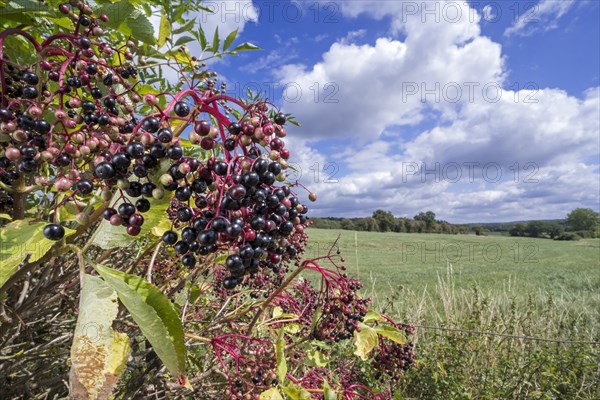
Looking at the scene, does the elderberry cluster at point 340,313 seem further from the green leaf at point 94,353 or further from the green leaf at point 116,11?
the green leaf at point 116,11

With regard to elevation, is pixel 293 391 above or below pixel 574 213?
below

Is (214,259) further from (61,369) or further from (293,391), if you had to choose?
(61,369)

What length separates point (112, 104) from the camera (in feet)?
3.00

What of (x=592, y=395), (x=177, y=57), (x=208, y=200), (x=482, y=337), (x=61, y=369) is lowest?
(x=592, y=395)

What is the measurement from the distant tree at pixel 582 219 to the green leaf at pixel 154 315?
81516 mm

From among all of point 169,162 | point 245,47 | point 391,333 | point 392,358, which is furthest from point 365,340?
point 245,47

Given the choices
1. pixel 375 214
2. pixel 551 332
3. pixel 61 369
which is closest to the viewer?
pixel 61 369

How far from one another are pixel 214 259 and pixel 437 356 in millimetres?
3595

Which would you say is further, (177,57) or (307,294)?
(307,294)

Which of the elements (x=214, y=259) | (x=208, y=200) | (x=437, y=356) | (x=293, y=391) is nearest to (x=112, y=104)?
(x=208, y=200)

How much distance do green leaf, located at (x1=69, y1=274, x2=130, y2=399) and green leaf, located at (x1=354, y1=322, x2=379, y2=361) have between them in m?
1.04

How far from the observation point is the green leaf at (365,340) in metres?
1.54

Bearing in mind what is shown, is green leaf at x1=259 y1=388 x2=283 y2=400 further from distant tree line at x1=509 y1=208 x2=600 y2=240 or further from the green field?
distant tree line at x1=509 y1=208 x2=600 y2=240

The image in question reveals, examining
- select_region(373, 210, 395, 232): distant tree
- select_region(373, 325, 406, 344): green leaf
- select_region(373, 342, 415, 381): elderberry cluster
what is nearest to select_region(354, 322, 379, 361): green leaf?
select_region(373, 325, 406, 344): green leaf
